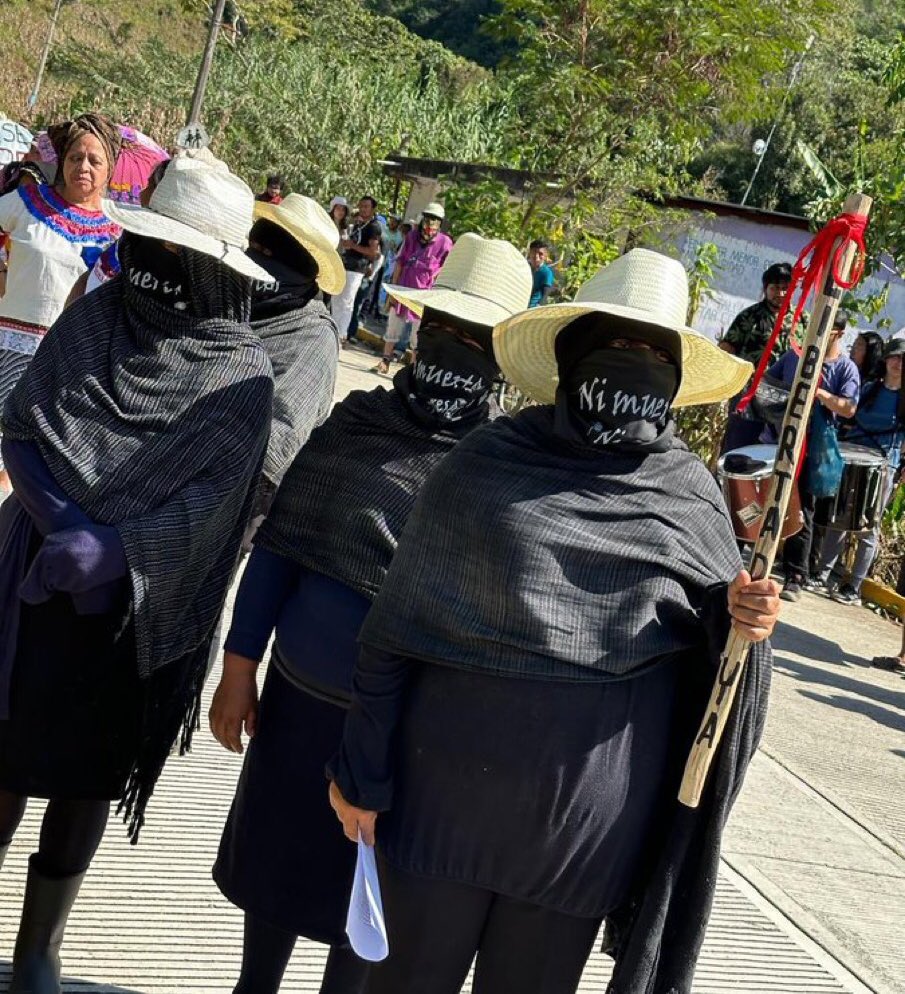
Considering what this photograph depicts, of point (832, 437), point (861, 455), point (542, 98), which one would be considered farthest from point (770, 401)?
point (542, 98)

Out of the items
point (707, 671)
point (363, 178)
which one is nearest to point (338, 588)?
point (707, 671)

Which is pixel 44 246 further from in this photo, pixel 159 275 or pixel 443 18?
pixel 443 18

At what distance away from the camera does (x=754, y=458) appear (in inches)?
381

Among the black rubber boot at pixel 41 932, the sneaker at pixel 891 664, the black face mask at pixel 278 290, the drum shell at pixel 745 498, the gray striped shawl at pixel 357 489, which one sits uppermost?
the black face mask at pixel 278 290

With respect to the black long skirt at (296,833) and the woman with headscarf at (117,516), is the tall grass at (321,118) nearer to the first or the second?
the woman with headscarf at (117,516)

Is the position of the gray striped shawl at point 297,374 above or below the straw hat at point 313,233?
below

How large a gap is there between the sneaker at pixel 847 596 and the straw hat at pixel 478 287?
7.86m

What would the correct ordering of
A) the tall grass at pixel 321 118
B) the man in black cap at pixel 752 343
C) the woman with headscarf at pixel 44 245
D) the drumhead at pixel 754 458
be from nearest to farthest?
the woman with headscarf at pixel 44 245 < the drumhead at pixel 754 458 < the man in black cap at pixel 752 343 < the tall grass at pixel 321 118

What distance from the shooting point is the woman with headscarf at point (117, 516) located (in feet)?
11.2

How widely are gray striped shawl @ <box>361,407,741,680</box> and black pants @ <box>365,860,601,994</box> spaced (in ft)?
1.51

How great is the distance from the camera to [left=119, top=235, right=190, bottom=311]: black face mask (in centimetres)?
354

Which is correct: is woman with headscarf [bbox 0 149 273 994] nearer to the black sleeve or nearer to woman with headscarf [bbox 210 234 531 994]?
woman with headscarf [bbox 210 234 531 994]

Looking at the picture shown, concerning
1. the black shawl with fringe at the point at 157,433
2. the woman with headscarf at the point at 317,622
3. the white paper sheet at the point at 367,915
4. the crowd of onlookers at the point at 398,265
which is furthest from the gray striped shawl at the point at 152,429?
the crowd of onlookers at the point at 398,265

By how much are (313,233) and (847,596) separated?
24.6 ft
